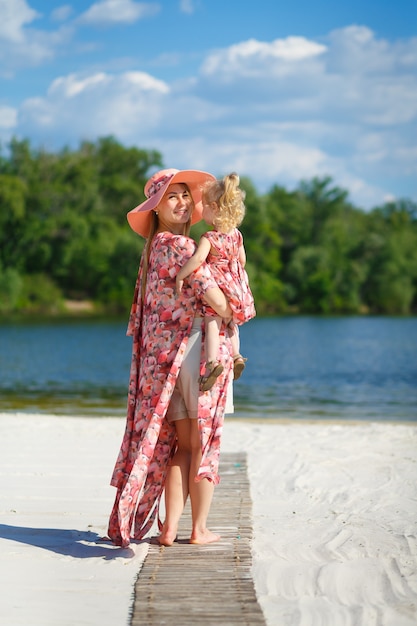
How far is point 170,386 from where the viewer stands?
4.54 meters

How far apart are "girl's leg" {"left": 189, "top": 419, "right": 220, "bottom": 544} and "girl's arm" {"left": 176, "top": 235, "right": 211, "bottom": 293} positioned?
2.41ft

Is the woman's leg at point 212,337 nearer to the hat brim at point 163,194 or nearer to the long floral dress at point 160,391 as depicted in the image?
the long floral dress at point 160,391

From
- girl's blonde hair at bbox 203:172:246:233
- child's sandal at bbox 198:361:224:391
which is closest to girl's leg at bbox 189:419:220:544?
child's sandal at bbox 198:361:224:391

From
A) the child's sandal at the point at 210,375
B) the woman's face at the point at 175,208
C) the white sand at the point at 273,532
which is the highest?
the woman's face at the point at 175,208

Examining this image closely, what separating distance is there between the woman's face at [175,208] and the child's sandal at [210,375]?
73cm

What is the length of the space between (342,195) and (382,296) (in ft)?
52.1

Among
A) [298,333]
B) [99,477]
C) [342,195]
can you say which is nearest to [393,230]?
[342,195]

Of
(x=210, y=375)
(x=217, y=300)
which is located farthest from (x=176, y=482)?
(x=217, y=300)

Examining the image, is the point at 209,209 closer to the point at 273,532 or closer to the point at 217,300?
the point at 217,300

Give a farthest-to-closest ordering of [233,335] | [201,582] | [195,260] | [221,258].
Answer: [233,335]
[221,258]
[195,260]
[201,582]

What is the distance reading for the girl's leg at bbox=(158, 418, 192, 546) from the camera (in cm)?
467

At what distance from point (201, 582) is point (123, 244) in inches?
2289

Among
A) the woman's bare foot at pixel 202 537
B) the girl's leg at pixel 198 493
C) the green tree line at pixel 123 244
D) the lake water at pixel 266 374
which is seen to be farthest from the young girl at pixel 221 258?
the green tree line at pixel 123 244

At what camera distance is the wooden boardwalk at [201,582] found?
3.61m
